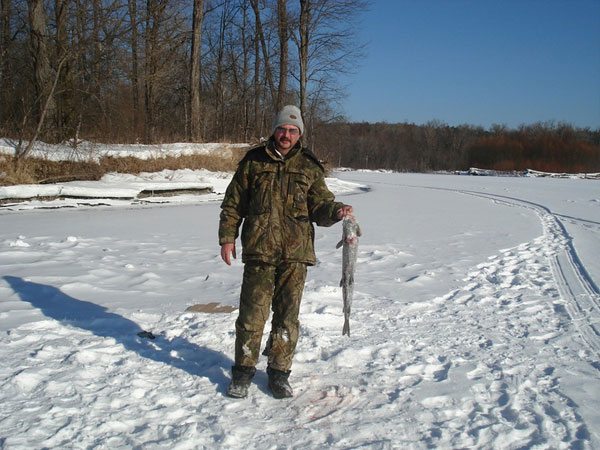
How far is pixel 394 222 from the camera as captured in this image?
11047mm

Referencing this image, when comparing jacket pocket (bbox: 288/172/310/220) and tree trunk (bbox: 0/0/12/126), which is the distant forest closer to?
tree trunk (bbox: 0/0/12/126)

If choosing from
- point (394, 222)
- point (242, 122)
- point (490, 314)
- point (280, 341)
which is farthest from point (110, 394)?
point (242, 122)

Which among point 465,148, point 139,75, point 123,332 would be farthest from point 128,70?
point 465,148

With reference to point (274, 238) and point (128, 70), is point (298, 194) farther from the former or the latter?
point (128, 70)

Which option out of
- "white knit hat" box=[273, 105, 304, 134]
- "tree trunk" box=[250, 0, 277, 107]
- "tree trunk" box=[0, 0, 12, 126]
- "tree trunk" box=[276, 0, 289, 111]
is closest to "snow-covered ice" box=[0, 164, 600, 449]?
"white knit hat" box=[273, 105, 304, 134]

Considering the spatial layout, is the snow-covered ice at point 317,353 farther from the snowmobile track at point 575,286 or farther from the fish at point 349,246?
the fish at point 349,246

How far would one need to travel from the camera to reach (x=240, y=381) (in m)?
3.01

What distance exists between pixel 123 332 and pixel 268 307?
1569mm

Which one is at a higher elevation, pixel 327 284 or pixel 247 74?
pixel 247 74

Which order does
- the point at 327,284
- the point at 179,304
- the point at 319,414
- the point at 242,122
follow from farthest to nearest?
the point at 242,122 < the point at 327,284 < the point at 179,304 < the point at 319,414

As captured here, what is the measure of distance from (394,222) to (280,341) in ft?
27.3

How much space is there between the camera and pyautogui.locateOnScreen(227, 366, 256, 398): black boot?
2.97m

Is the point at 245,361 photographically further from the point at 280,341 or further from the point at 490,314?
the point at 490,314

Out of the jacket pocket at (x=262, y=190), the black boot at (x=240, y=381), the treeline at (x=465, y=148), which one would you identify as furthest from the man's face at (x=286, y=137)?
the treeline at (x=465, y=148)
